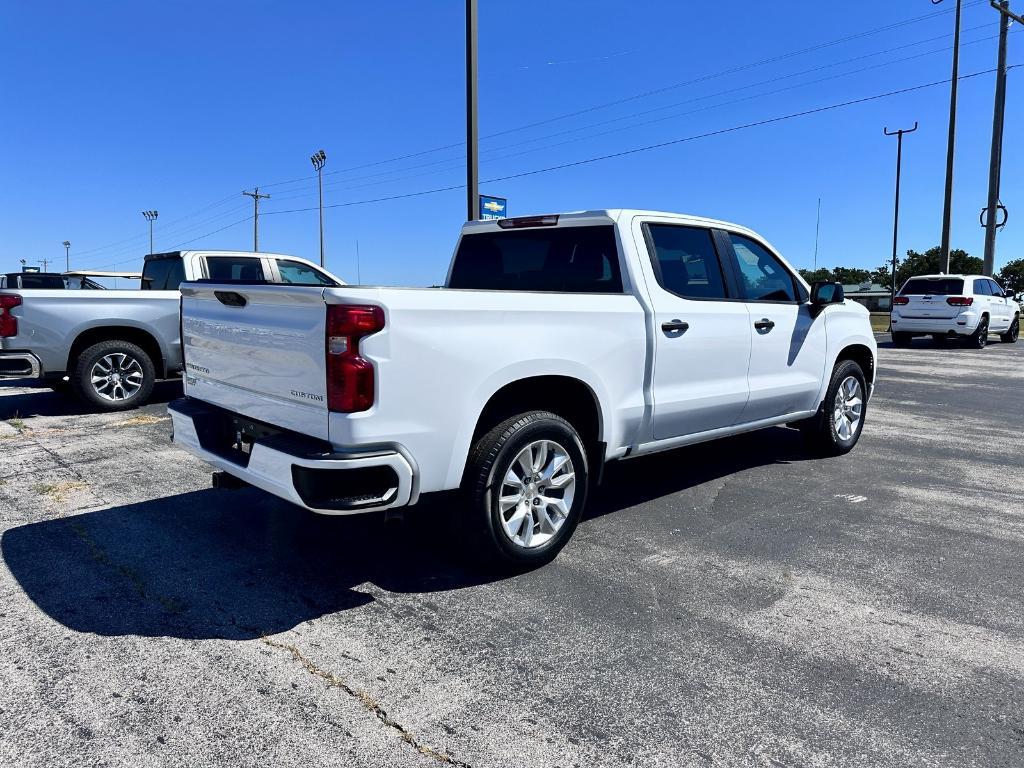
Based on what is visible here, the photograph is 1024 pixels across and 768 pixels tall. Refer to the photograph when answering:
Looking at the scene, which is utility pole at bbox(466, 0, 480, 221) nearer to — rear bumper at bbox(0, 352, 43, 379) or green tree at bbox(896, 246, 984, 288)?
rear bumper at bbox(0, 352, 43, 379)

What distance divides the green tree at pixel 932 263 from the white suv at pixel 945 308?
5328cm

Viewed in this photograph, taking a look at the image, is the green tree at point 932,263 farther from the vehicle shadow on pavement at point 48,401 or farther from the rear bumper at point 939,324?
the vehicle shadow on pavement at point 48,401

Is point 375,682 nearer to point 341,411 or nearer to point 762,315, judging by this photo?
point 341,411

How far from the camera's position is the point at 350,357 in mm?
3082

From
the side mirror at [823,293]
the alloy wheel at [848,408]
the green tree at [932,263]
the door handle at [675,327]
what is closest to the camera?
the door handle at [675,327]

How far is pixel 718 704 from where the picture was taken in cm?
265

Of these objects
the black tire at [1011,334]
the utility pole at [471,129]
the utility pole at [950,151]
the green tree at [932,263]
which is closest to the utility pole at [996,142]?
the utility pole at [950,151]

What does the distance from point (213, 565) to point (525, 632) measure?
176 cm

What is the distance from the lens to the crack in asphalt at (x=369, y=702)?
2.35 m

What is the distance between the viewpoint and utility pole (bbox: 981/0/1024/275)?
25078mm

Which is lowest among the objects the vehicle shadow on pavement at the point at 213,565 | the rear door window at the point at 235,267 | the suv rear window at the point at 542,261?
the vehicle shadow on pavement at the point at 213,565

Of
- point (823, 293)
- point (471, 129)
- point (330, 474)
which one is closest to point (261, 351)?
point (330, 474)

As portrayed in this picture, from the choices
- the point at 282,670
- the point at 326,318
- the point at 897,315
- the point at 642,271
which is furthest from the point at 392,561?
the point at 897,315

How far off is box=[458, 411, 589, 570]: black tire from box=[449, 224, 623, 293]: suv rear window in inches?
46.1
